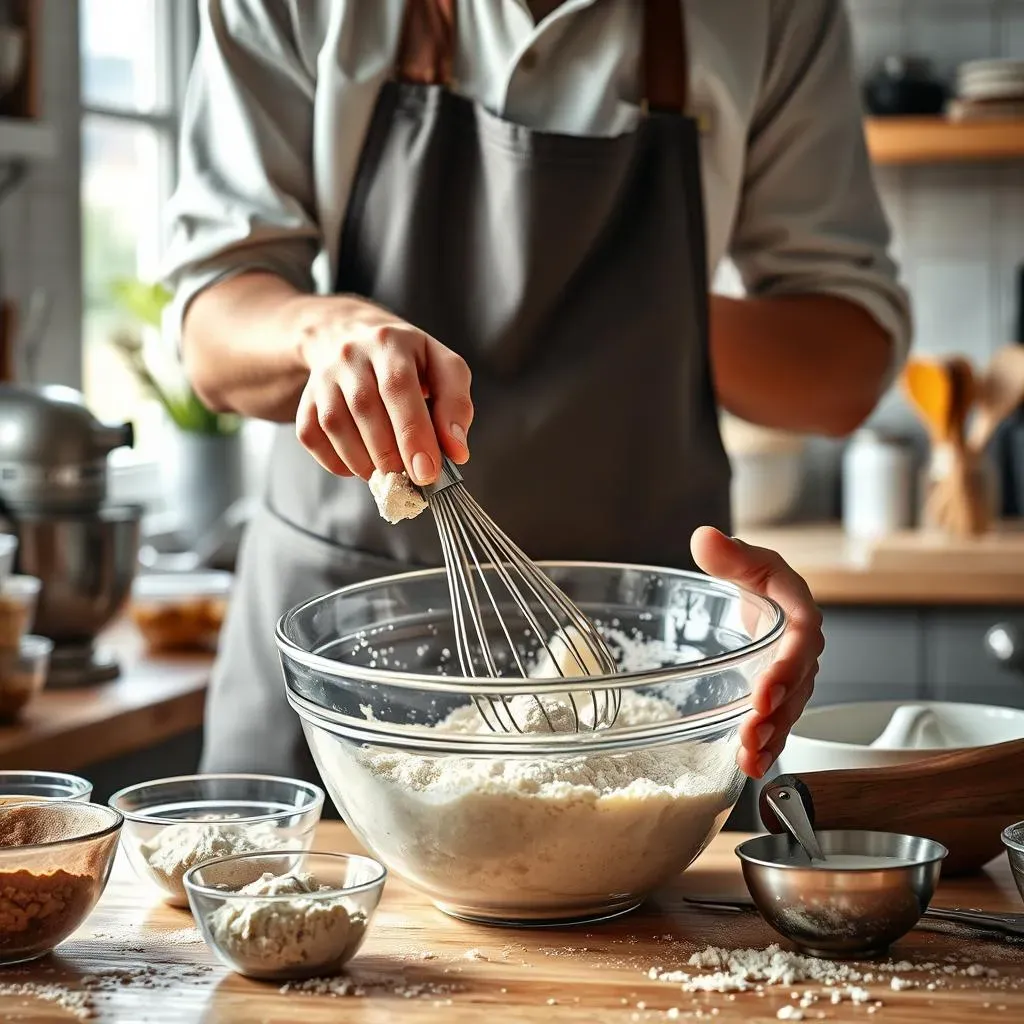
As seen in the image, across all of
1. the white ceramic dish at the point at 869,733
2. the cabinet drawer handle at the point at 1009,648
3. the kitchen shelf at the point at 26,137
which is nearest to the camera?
the white ceramic dish at the point at 869,733

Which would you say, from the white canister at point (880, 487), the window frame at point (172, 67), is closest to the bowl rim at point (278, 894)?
the white canister at point (880, 487)

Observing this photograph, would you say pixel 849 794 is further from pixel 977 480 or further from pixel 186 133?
pixel 977 480

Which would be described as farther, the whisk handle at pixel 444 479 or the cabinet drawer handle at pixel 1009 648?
the cabinet drawer handle at pixel 1009 648

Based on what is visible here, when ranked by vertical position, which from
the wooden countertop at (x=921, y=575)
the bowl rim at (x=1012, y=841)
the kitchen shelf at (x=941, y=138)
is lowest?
the wooden countertop at (x=921, y=575)

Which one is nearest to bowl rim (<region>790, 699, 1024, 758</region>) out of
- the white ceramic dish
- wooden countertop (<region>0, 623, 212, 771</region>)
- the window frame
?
the white ceramic dish

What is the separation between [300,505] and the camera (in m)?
1.20

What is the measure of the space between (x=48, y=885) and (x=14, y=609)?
2.69 feet

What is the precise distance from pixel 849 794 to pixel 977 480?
1806mm

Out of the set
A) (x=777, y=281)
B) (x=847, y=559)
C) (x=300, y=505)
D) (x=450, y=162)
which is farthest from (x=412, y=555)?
(x=847, y=559)

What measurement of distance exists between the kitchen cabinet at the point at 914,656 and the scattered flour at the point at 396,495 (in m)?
1.60

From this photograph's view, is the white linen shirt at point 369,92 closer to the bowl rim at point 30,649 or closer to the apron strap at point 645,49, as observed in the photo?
the apron strap at point 645,49

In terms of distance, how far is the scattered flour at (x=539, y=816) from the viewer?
2.37 feet

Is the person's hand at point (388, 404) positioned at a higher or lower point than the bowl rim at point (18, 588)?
higher

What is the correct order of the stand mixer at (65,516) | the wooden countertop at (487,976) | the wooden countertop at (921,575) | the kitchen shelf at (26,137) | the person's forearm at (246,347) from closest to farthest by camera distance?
the wooden countertop at (487,976) < the person's forearm at (246,347) < the stand mixer at (65,516) < the kitchen shelf at (26,137) < the wooden countertop at (921,575)
